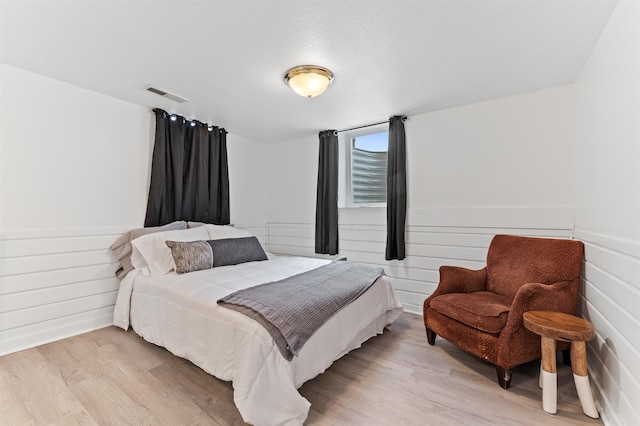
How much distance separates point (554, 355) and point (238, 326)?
6.05 ft

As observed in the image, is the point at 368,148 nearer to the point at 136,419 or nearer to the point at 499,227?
the point at 499,227

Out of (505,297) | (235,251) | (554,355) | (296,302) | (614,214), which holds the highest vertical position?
(614,214)

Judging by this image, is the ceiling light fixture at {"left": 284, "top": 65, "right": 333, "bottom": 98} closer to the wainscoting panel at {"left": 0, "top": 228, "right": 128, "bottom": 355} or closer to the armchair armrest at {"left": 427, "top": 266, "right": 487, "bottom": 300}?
the armchair armrest at {"left": 427, "top": 266, "right": 487, "bottom": 300}

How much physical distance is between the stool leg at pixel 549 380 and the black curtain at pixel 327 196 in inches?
97.5

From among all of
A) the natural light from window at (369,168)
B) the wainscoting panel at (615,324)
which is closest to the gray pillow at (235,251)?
the natural light from window at (369,168)

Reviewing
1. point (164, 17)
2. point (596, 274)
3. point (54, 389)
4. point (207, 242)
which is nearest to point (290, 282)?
point (207, 242)

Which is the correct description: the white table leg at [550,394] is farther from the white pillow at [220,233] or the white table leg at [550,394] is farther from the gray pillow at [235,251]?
the white pillow at [220,233]

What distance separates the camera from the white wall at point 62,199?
2287 millimetres

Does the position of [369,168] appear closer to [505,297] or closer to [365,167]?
[365,167]

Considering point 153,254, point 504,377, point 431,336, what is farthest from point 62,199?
point 504,377

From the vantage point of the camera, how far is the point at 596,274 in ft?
6.10

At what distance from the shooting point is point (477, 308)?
6.48ft

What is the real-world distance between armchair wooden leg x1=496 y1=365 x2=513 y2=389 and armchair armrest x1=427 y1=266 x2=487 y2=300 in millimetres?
673

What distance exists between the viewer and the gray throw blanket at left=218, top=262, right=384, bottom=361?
1554 millimetres
